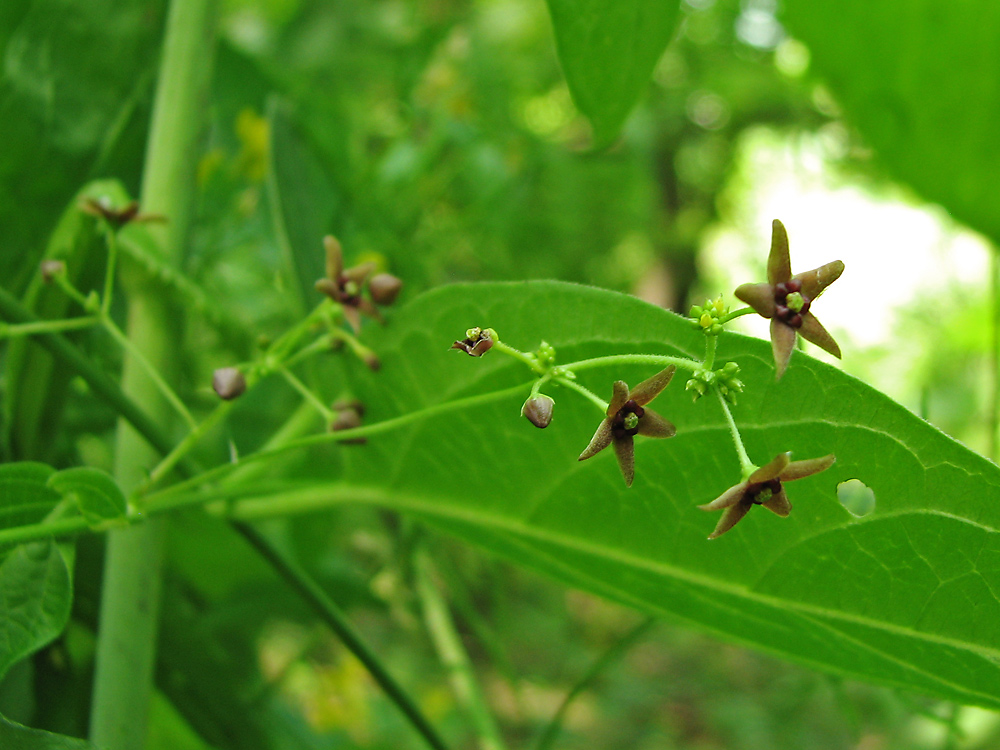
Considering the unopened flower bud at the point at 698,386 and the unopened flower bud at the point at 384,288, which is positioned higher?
the unopened flower bud at the point at 384,288

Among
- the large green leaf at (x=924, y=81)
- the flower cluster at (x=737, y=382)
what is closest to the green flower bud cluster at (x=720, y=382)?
the flower cluster at (x=737, y=382)

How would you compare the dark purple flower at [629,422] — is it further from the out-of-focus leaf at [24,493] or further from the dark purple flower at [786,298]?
the out-of-focus leaf at [24,493]

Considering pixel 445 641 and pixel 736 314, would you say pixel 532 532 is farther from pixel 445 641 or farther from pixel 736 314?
pixel 445 641

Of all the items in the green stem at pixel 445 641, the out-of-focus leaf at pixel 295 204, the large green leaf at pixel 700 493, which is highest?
the out-of-focus leaf at pixel 295 204

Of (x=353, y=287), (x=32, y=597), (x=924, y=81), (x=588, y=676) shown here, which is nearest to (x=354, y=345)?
(x=353, y=287)

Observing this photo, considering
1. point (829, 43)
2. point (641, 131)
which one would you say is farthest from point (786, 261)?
point (641, 131)

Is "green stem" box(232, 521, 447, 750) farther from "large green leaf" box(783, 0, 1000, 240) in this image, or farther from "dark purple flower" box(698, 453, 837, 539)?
"large green leaf" box(783, 0, 1000, 240)
